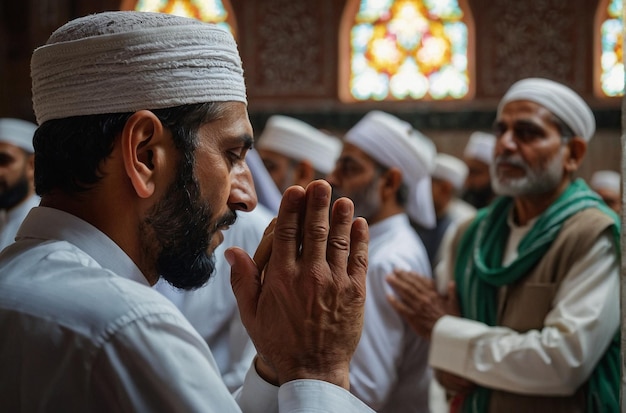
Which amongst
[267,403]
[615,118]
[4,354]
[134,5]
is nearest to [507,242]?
[267,403]

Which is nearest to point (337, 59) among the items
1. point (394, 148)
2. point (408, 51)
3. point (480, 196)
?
point (408, 51)

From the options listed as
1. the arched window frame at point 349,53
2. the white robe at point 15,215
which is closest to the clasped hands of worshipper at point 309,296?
the white robe at point 15,215

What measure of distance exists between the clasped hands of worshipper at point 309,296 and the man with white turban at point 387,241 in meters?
1.80

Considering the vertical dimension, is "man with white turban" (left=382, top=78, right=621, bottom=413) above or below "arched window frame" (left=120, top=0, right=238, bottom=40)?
above

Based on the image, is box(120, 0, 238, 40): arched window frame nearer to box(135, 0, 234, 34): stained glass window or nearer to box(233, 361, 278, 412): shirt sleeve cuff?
box(135, 0, 234, 34): stained glass window

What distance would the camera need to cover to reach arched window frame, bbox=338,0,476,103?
10773 millimetres

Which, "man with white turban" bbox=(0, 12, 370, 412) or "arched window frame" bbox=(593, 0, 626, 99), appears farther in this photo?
"arched window frame" bbox=(593, 0, 626, 99)

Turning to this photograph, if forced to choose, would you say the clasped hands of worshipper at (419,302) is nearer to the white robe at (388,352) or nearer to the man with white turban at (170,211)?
the white robe at (388,352)

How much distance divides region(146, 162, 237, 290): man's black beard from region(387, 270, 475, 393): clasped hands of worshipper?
5.88 feet

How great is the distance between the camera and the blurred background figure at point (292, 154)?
5.49 metres

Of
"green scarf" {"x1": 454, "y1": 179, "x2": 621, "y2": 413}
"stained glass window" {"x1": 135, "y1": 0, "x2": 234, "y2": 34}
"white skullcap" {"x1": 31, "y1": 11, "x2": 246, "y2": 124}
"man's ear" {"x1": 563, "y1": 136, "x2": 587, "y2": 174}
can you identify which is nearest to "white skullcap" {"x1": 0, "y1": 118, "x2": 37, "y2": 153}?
A: "green scarf" {"x1": 454, "y1": 179, "x2": 621, "y2": 413}

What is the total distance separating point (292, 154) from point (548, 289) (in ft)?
9.40

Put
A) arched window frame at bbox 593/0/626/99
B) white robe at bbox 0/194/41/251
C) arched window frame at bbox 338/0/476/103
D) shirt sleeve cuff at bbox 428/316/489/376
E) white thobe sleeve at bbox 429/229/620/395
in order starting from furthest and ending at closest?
arched window frame at bbox 338/0/476/103 → arched window frame at bbox 593/0/626/99 → white robe at bbox 0/194/41/251 → shirt sleeve cuff at bbox 428/316/489/376 → white thobe sleeve at bbox 429/229/620/395

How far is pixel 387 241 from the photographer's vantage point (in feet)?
12.3
